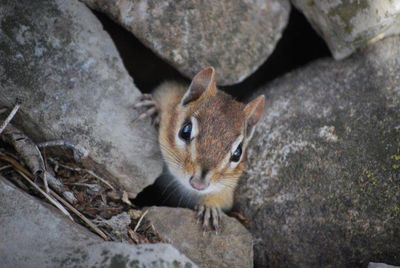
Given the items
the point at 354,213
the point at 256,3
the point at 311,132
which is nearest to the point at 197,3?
the point at 256,3

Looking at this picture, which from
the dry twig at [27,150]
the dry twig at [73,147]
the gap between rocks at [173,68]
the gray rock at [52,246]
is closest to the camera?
the gray rock at [52,246]

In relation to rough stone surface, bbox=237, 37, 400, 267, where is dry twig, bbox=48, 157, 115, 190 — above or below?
above

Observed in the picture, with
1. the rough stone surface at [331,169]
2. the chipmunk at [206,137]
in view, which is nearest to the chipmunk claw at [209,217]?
the chipmunk at [206,137]

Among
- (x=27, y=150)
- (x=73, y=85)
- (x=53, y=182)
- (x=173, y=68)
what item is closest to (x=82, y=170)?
(x=53, y=182)

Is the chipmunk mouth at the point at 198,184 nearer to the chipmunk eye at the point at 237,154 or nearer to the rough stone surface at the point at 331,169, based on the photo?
the chipmunk eye at the point at 237,154

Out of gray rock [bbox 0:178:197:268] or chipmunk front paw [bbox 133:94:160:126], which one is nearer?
gray rock [bbox 0:178:197:268]

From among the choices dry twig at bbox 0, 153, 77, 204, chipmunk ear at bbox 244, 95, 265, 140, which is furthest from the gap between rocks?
dry twig at bbox 0, 153, 77, 204

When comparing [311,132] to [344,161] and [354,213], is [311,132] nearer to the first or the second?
[344,161]

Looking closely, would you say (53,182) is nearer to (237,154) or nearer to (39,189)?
(39,189)

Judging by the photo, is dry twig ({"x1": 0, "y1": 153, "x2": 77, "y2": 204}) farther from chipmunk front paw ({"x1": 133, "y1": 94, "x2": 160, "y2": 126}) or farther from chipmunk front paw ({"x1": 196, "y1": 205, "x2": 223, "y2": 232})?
chipmunk front paw ({"x1": 196, "y1": 205, "x2": 223, "y2": 232})
